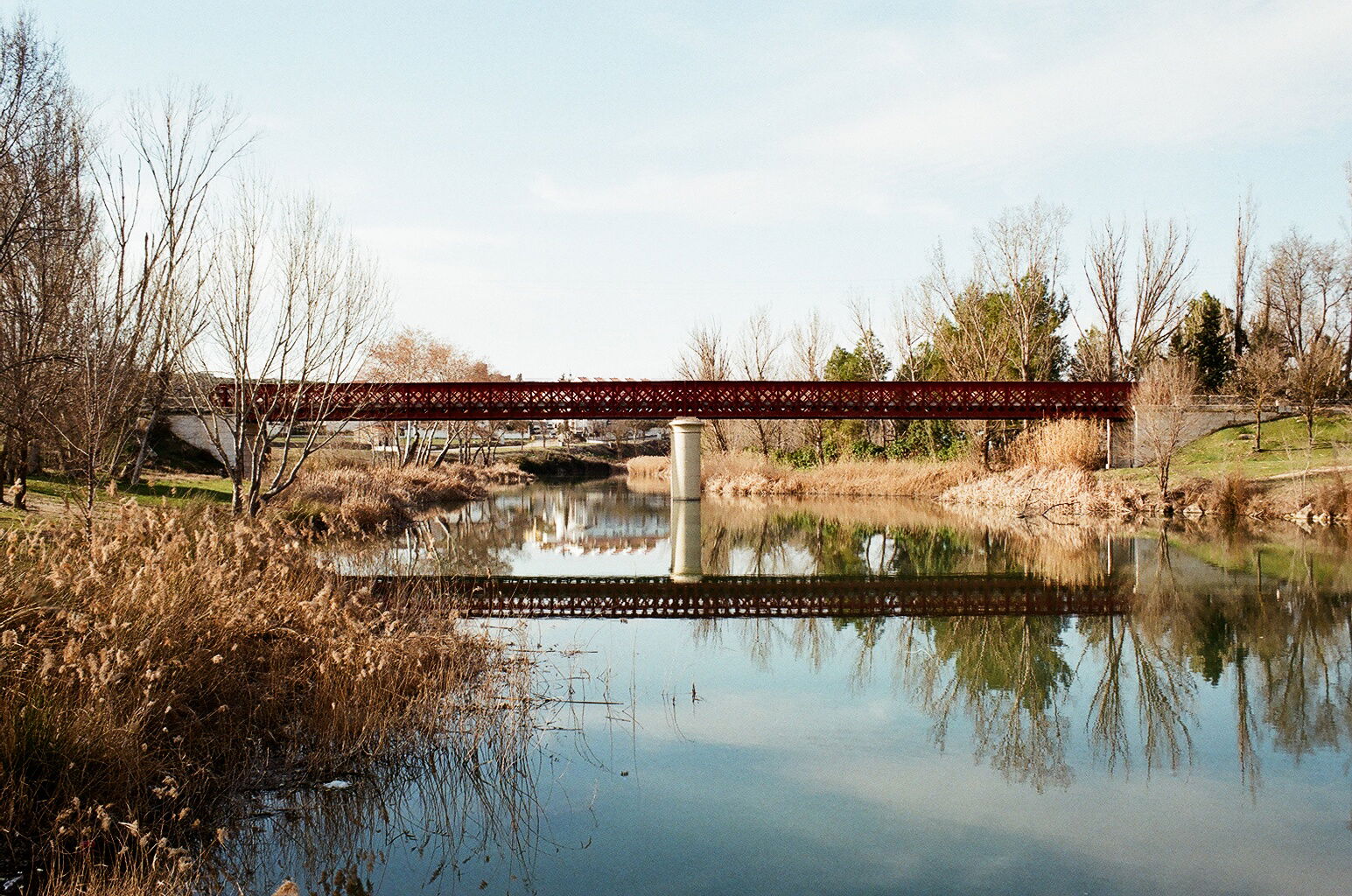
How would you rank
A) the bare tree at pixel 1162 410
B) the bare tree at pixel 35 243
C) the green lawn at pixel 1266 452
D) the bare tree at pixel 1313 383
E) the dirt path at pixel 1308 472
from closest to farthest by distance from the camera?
the bare tree at pixel 35 243
the dirt path at pixel 1308 472
the bare tree at pixel 1162 410
the green lawn at pixel 1266 452
the bare tree at pixel 1313 383

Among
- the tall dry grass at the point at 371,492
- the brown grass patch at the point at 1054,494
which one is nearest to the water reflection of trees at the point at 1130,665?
the tall dry grass at the point at 371,492

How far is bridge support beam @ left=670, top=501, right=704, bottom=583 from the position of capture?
58.1 ft

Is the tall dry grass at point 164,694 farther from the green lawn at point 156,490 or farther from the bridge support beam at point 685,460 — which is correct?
the bridge support beam at point 685,460

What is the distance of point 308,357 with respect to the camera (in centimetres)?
Answer: 1727

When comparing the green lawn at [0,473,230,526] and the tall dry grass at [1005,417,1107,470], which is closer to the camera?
the green lawn at [0,473,230,526]

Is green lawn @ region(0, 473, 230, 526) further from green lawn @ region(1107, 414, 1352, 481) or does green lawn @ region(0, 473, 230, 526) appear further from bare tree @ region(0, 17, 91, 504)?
green lawn @ region(1107, 414, 1352, 481)

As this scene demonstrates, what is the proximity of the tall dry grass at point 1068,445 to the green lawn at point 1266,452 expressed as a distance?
0.92m

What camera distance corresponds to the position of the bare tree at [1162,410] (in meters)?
25.5

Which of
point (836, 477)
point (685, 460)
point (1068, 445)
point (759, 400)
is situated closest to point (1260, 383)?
point (1068, 445)

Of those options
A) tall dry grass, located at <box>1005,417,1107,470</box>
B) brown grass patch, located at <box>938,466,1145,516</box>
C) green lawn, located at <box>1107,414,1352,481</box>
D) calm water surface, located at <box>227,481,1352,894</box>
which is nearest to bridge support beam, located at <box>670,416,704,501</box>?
brown grass patch, located at <box>938,466,1145,516</box>

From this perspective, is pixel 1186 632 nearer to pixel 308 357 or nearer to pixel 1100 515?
pixel 308 357

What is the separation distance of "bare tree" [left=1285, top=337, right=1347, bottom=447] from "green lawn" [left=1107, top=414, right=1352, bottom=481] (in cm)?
45

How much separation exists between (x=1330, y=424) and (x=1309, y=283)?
84.6 feet

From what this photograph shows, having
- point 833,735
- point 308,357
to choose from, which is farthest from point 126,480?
point 833,735
